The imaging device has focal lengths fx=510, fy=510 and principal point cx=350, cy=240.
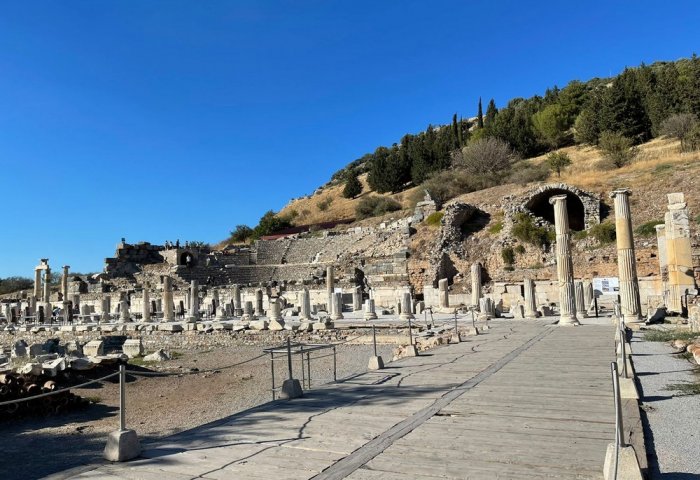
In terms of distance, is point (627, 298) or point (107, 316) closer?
point (627, 298)

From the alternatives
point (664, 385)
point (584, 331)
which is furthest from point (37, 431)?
point (584, 331)

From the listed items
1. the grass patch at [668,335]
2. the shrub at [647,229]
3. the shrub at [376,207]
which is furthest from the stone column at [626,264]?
the shrub at [376,207]

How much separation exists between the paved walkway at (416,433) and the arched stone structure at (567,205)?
100.0ft

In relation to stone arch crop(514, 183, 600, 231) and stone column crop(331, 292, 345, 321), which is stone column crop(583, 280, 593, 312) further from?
stone arch crop(514, 183, 600, 231)

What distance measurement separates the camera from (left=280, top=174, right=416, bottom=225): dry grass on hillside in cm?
7738

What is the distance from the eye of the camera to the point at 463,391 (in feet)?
25.0

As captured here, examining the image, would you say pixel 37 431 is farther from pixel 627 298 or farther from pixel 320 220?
pixel 320 220

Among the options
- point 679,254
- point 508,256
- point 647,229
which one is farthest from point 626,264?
point 508,256

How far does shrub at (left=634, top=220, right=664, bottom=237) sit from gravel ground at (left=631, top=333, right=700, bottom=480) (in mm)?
23681

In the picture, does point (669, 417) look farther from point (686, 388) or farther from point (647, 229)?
point (647, 229)

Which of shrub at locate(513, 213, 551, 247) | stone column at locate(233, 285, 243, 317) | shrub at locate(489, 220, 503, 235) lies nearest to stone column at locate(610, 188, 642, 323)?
shrub at locate(513, 213, 551, 247)

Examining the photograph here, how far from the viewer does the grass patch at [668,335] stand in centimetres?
1247

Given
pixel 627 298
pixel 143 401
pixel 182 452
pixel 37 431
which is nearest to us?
pixel 182 452

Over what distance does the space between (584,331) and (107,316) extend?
31.9 meters
